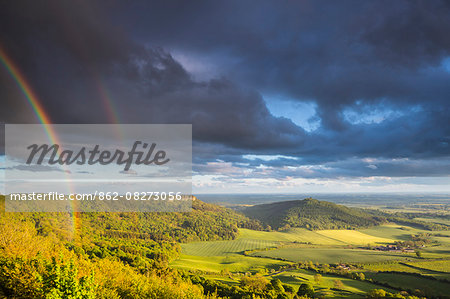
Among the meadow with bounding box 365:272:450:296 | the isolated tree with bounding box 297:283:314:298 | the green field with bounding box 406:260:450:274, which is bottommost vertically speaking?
the green field with bounding box 406:260:450:274

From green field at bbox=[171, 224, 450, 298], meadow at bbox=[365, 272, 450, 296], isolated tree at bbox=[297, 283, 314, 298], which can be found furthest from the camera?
green field at bbox=[171, 224, 450, 298]

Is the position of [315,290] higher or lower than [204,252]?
higher

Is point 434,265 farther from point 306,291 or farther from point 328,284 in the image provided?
point 306,291

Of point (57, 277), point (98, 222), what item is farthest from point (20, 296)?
point (98, 222)

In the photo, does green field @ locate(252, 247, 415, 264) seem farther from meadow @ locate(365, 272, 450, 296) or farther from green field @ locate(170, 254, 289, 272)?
meadow @ locate(365, 272, 450, 296)

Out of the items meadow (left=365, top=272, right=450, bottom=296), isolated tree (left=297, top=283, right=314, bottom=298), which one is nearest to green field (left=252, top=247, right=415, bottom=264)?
meadow (left=365, top=272, right=450, bottom=296)

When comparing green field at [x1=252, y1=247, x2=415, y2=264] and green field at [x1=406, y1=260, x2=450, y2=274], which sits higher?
green field at [x1=406, y1=260, x2=450, y2=274]

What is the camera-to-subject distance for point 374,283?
88.8m

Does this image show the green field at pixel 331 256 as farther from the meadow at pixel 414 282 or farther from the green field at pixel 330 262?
the meadow at pixel 414 282

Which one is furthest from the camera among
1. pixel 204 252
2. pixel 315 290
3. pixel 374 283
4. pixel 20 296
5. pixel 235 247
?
pixel 235 247

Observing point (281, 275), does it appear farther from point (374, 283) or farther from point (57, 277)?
point (57, 277)

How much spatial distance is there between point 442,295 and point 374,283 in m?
18.7

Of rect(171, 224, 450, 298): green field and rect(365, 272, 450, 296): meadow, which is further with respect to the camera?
rect(171, 224, 450, 298): green field

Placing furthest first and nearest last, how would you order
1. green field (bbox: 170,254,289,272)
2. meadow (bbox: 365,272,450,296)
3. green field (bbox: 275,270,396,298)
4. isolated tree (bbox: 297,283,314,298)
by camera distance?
green field (bbox: 170,254,289,272) < meadow (bbox: 365,272,450,296) < green field (bbox: 275,270,396,298) < isolated tree (bbox: 297,283,314,298)
